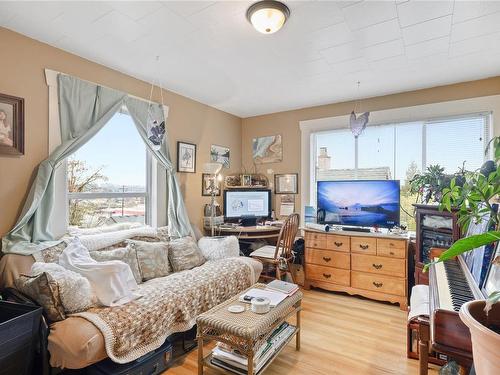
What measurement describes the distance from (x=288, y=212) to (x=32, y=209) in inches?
121

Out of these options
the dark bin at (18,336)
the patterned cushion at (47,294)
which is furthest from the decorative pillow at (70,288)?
the dark bin at (18,336)

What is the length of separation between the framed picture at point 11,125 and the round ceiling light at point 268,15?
6.26 ft

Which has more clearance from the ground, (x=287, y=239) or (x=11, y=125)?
(x=11, y=125)

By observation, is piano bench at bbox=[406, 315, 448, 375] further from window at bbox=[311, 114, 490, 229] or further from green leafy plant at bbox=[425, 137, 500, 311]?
window at bbox=[311, 114, 490, 229]

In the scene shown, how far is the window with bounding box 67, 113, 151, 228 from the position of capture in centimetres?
270

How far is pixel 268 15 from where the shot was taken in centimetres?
185

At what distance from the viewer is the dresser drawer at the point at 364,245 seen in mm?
3182

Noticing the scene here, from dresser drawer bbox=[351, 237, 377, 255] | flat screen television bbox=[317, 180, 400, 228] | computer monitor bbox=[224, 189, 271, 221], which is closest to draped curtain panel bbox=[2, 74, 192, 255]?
computer monitor bbox=[224, 189, 271, 221]

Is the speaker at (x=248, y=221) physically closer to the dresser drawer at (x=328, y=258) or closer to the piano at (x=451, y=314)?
the dresser drawer at (x=328, y=258)

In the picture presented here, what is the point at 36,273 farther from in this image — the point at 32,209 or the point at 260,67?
the point at 260,67

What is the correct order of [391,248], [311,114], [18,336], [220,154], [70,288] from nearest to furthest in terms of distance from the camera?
1. [18,336]
2. [70,288]
3. [391,248]
4. [311,114]
5. [220,154]

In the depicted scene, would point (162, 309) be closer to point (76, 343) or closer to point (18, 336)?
point (76, 343)

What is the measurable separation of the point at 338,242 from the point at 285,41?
228 cm

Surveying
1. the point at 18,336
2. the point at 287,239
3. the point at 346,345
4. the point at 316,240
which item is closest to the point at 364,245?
the point at 316,240
